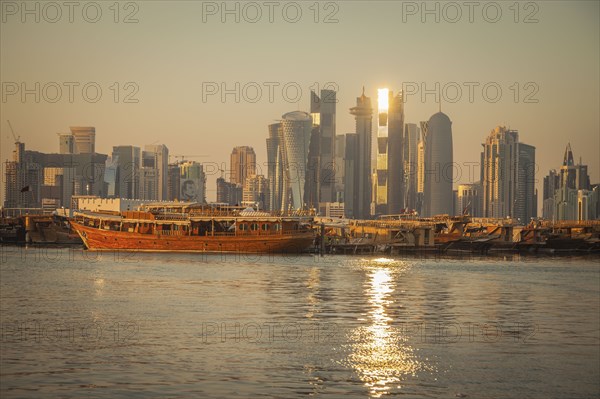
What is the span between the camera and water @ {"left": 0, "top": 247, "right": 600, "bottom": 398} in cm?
3422

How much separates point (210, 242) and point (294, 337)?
87.9m

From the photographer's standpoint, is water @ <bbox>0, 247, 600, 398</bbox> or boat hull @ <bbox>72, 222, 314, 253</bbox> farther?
boat hull @ <bbox>72, 222, 314, 253</bbox>

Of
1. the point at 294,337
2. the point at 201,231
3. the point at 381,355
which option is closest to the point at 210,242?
the point at 201,231

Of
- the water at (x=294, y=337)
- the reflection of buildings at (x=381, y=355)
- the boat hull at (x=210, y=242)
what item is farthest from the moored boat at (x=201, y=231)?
the reflection of buildings at (x=381, y=355)

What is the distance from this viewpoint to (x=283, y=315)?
5434 cm

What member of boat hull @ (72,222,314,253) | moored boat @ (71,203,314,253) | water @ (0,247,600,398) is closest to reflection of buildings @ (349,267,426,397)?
water @ (0,247,600,398)

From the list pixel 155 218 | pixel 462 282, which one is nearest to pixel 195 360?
pixel 462 282

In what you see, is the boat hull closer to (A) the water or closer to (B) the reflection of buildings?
(A) the water

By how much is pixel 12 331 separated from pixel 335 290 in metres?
32.1

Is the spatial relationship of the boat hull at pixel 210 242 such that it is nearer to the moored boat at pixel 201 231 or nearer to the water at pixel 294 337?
the moored boat at pixel 201 231

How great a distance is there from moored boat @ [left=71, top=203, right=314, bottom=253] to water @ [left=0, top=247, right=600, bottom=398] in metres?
46.8

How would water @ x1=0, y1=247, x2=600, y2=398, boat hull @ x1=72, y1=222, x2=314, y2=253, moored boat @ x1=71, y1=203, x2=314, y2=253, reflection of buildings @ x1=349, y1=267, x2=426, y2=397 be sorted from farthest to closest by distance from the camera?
moored boat @ x1=71, y1=203, x2=314, y2=253 < boat hull @ x1=72, y1=222, x2=314, y2=253 < reflection of buildings @ x1=349, y1=267, x2=426, y2=397 < water @ x1=0, y1=247, x2=600, y2=398

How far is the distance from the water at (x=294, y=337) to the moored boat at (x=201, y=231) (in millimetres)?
46796

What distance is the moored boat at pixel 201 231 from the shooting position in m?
132
